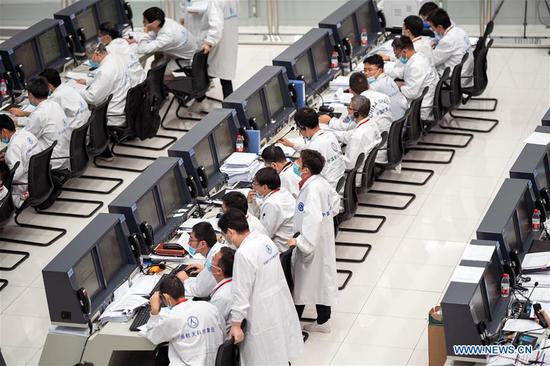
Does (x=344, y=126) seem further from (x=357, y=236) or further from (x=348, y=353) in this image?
(x=348, y=353)

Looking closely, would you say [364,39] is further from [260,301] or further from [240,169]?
[260,301]

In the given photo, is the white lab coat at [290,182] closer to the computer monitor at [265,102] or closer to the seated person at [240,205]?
the seated person at [240,205]

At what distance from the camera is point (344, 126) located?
9.84 meters

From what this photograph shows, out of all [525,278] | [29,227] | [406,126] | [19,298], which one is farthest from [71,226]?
[525,278]

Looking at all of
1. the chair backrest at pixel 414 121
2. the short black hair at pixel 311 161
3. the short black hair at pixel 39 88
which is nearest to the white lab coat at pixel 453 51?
the chair backrest at pixel 414 121

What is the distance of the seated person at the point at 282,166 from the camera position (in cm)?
839

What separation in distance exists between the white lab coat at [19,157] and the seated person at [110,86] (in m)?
1.35

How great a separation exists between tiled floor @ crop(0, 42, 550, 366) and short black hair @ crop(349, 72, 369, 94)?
1.02 m

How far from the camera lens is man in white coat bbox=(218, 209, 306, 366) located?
22.7 ft

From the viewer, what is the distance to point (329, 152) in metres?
9.03

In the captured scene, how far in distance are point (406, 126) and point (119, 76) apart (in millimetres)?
2850

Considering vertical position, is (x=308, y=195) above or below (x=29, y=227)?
above

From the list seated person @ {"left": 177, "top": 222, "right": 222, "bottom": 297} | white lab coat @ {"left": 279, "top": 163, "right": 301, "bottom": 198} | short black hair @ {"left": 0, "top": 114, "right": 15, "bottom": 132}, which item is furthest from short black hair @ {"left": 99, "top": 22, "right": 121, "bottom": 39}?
seated person @ {"left": 177, "top": 222, "right": 222, "bottom": 297}

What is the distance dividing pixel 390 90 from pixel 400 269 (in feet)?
7.13
